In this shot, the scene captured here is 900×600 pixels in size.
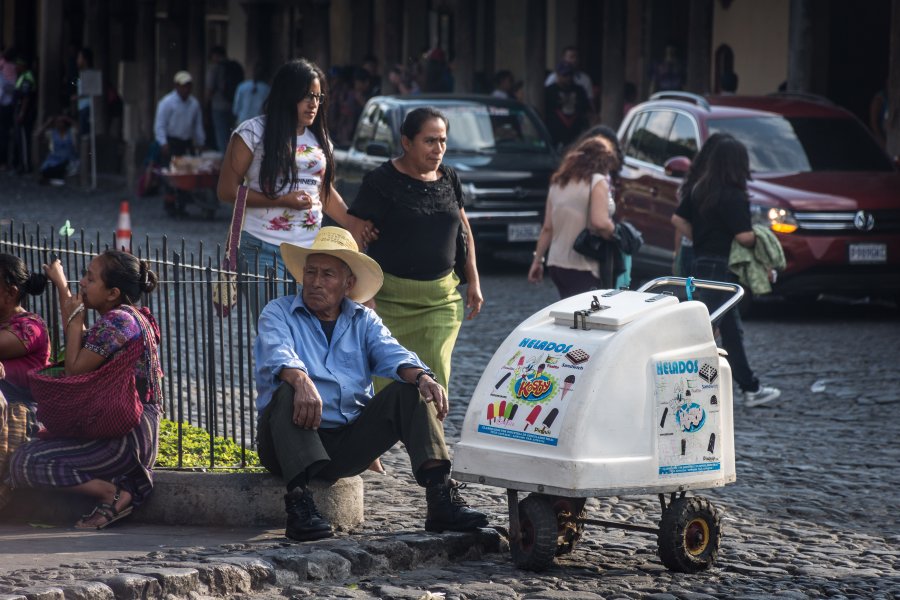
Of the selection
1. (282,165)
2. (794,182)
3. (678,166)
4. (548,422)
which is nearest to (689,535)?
(548,422)

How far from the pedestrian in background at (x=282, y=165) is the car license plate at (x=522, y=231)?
29.9ft

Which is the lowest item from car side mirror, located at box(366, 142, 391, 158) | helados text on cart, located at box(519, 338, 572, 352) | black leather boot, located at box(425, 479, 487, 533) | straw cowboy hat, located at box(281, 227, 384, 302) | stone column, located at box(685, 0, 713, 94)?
black leather boot, located at box(425, 479, 487, 533)

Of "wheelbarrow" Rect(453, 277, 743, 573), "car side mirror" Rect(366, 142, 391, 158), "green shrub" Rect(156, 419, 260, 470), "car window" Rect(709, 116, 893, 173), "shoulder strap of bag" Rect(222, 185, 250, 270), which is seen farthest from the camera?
"car side mirror" Rect(366, 142, 391, 158)

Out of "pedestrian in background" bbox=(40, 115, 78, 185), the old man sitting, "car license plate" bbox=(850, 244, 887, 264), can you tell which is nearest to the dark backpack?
"pedestrian in background" bbox=(40, 115, 78, 185)

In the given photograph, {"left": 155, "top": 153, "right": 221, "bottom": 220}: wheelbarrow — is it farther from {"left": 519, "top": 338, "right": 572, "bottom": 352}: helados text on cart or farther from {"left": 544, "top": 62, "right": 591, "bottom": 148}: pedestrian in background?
{"left": 519, "top": 338, "right": 572, "bottom": 352}: helados text on cart

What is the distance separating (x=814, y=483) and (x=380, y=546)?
2.74m

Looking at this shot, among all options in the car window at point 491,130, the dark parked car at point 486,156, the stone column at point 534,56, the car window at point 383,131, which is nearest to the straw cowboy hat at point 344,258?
the dark parked car at point 486,156

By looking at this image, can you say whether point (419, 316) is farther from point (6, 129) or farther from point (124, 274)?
point (6, 129)

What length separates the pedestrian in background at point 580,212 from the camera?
1067cm

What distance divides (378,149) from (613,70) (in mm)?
4821

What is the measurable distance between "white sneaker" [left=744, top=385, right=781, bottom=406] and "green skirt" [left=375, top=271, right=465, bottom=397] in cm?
327

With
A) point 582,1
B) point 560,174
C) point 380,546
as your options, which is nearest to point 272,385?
point 380,546

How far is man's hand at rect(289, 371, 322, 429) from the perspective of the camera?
21.2 ft

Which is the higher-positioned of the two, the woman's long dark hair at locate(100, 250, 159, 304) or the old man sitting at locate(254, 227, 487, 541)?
the woman's long dark hair at locate(100, 250, 159, 304)
